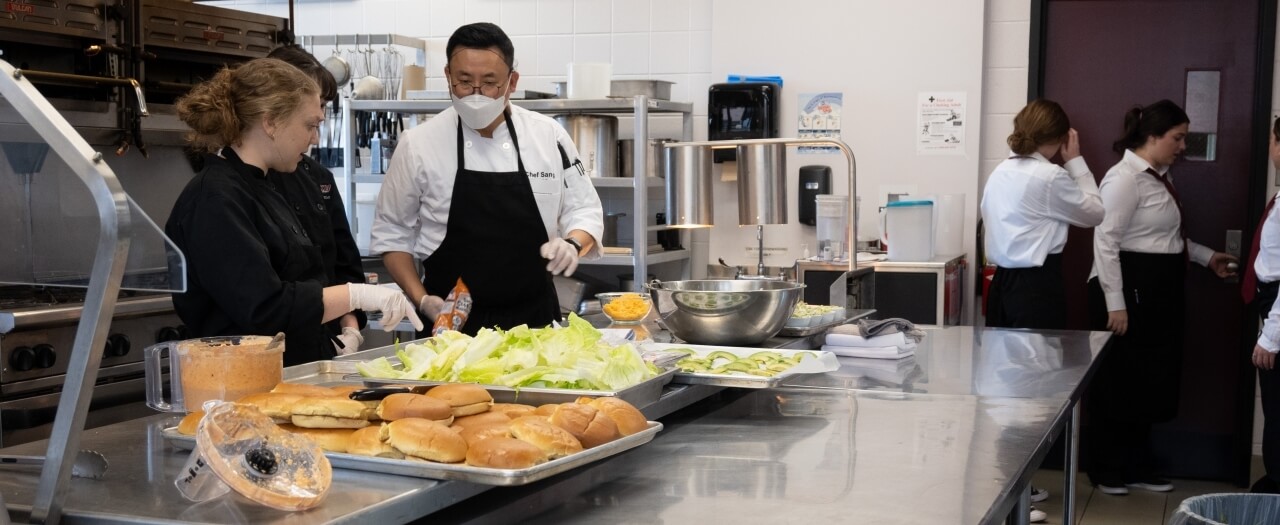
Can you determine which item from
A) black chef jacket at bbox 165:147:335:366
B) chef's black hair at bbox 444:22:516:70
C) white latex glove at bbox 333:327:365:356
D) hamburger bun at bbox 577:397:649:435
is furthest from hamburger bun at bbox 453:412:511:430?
chef's black hair at bbox 444:22:516:70

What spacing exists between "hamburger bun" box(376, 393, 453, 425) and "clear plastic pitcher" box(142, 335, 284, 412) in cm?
26

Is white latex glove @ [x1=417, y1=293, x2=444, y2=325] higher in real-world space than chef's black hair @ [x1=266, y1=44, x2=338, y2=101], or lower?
lower

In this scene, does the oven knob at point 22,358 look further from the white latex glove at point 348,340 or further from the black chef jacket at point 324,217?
the white latex glove at point 348,340

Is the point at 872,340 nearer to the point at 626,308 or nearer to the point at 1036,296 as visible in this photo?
the point at 626,308

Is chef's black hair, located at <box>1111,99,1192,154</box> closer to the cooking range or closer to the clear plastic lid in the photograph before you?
the cooking range

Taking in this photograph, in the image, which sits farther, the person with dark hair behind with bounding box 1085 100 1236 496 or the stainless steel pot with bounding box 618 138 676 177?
the stainless steel pot with bounding box 618 138 676 177

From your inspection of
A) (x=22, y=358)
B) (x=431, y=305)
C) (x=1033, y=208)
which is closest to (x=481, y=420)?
(x=431, y=305)

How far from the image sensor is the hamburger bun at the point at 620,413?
172 cm

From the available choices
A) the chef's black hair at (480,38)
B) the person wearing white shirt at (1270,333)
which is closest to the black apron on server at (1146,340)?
the person wearing white shirt at (1270,333)

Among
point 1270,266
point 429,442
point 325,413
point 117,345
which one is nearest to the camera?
point 429,442

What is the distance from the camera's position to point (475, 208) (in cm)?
362

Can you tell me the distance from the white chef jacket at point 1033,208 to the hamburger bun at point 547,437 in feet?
12.8

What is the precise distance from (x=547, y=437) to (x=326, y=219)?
1.89 m

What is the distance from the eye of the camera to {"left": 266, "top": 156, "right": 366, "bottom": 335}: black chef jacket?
10.3ft
